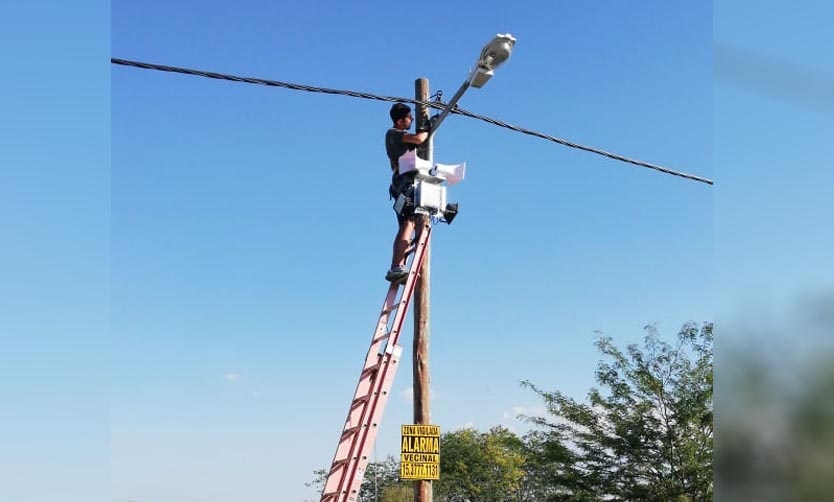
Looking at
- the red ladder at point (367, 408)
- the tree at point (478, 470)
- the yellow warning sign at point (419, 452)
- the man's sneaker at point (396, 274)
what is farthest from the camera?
the tree at point (478, 470)

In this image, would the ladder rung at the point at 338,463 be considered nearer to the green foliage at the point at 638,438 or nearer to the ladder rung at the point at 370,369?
the ladder rung at the point at 370,369

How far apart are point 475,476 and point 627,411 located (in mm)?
29579

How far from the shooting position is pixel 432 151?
7.75 metres

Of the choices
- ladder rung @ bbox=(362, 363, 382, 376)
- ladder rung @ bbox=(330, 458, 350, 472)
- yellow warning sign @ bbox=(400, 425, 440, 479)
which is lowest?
ladder rung @ bbox=(330, 458, 350, 472)

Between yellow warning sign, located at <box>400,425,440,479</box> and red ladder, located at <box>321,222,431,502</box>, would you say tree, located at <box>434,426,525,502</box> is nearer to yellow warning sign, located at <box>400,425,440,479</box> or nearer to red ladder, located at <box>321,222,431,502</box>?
yellow warning sign, located at <box>400,425,440,479</box>

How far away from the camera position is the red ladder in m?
5.68

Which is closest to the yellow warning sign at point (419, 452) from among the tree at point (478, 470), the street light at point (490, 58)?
the street light at point (490, 58)

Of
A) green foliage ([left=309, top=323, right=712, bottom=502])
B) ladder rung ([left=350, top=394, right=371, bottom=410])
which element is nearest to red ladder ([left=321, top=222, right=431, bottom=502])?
ladder rung ([left=350, top=394, right=371, bottom=410])

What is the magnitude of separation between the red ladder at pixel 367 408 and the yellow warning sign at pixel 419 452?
62.7 inches

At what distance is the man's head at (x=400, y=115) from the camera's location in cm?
787

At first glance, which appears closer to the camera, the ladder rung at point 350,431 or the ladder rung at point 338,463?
the ladder rung at point 338,463

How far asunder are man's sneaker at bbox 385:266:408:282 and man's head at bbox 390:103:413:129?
170 cm

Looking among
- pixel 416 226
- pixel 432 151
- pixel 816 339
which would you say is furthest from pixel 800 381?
pixel 432 151

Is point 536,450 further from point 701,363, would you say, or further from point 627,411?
point 701,363
